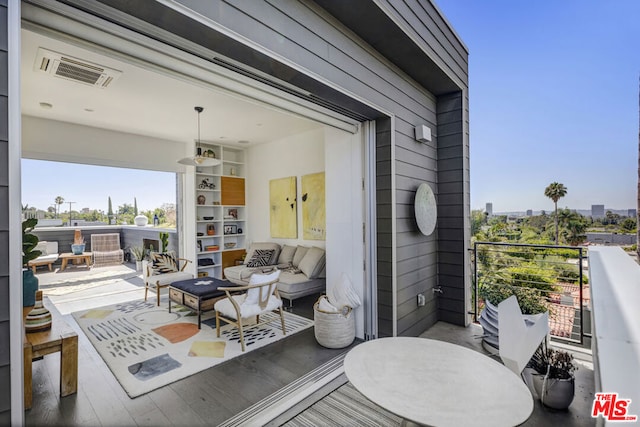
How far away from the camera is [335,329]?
9.50 ft

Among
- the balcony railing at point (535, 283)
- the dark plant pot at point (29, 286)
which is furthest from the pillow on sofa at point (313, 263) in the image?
the dark plant pot at point (29, 286)

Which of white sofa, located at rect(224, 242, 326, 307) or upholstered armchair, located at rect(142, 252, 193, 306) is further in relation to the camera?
upholstered armchair, located at rect(142, 252, 193, 306)

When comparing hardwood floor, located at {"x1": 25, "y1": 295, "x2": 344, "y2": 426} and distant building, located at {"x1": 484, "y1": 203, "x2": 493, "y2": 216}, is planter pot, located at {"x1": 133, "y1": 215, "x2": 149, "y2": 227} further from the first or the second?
distant building, located at {"x1": 484, "y1": 203, "x2": 493, "y2": 216}

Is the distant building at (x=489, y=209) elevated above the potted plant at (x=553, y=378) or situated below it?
above

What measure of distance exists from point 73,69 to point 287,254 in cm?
367

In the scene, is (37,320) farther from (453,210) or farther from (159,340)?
(453,210)

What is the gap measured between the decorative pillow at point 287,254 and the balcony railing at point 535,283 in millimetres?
2837

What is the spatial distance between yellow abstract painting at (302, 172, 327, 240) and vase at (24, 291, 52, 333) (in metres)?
3.42

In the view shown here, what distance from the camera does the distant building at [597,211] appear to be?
14.6 feet

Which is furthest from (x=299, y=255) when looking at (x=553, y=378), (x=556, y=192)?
(x=556, y=192)

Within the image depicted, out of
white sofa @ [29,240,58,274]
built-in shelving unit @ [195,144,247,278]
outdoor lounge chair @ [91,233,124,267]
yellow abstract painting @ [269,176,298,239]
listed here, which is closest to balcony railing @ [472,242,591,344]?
yellow abstract painting @ [269,176,298,239]

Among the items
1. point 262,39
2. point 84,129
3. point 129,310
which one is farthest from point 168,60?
point 84,129

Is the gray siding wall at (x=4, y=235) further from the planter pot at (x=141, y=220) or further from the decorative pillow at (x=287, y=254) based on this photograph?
the planter pot at (x=141, y=220)

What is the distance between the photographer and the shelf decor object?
3.15 meters
